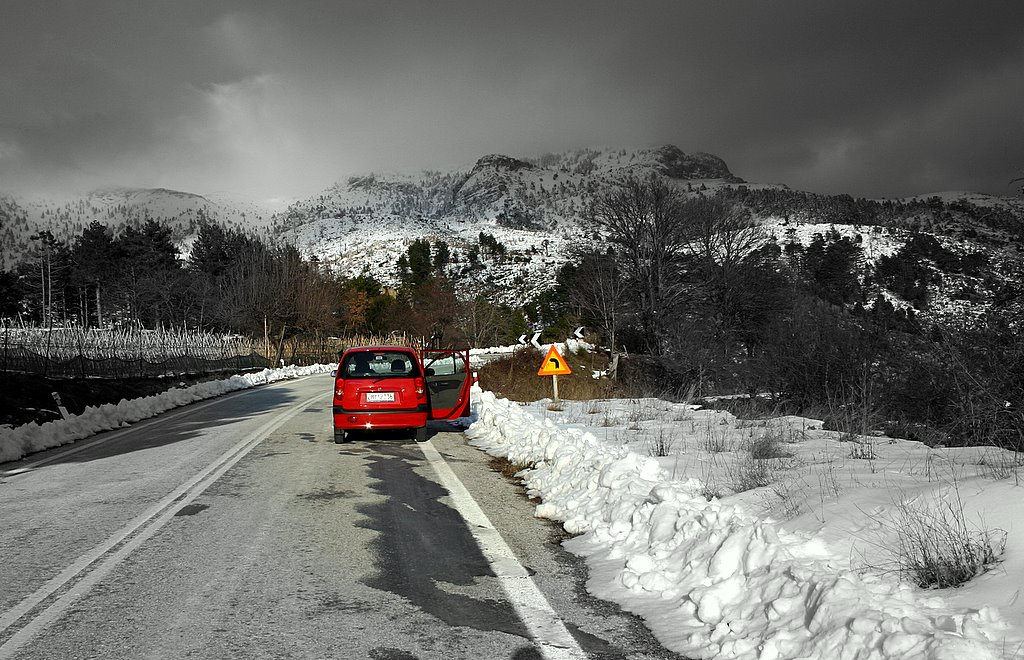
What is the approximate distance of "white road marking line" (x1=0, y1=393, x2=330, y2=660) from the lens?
13.0 ft

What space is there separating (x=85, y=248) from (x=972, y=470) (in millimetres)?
91548

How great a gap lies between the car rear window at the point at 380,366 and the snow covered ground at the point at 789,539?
3970 millimetres

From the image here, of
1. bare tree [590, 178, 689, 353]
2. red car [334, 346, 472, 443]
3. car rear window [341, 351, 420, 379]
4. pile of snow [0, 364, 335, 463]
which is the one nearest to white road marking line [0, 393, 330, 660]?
red car [334, 346, 472, 443]

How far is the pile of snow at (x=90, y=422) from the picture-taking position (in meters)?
11.1

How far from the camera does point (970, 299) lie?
11.9m

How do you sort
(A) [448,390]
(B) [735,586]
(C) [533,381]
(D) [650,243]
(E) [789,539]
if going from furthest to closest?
(D) [650,243] → (C) [533,381] → (A) [448,390] → (E) [789,539] → (B) [735,586]

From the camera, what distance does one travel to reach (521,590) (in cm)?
463

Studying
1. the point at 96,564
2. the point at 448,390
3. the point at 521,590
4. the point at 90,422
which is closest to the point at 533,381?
the point at 448,390

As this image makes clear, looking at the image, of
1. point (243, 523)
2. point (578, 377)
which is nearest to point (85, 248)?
point (578, 377)

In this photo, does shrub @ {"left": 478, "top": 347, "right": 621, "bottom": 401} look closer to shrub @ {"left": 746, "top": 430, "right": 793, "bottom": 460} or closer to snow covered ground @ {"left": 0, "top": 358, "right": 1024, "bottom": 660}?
shrub @ {"left": 746, "top": 430, "right": 793, "bottom": 460}

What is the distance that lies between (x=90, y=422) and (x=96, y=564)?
1102cm

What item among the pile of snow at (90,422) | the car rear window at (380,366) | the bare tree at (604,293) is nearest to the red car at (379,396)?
the car rear window at (380,366)

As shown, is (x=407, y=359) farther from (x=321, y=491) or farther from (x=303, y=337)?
(x=303, y=337)

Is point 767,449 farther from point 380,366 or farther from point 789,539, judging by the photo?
point 380,366
